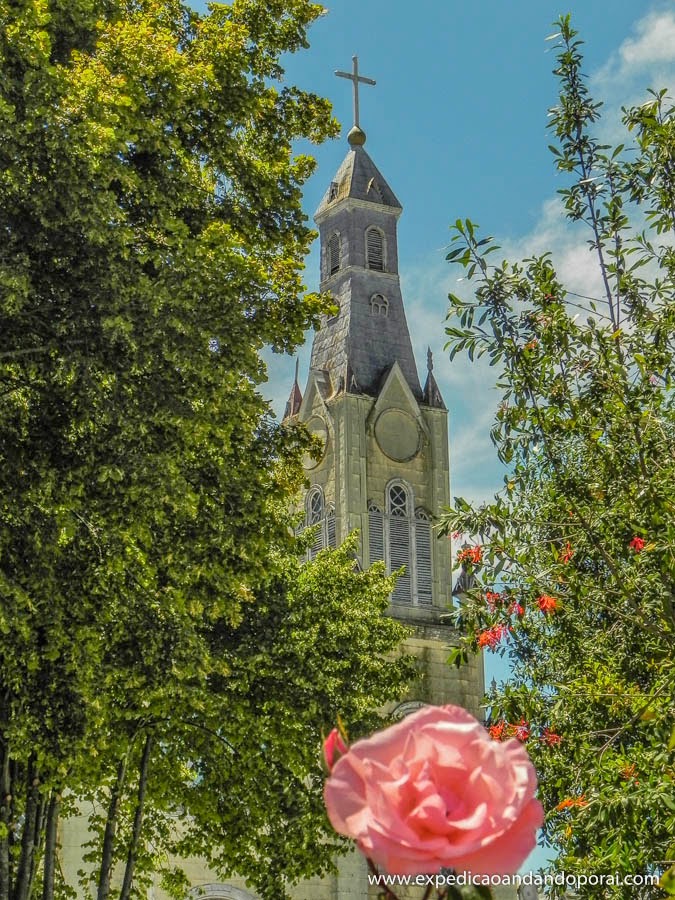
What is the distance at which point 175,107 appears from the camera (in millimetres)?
16031

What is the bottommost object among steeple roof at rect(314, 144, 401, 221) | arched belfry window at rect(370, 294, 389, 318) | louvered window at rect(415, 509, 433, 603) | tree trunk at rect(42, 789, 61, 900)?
tree trunk at rect(42, 789, 61, 900)

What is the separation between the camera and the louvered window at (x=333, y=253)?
56.5 meters

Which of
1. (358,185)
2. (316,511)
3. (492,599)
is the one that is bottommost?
(492,599)

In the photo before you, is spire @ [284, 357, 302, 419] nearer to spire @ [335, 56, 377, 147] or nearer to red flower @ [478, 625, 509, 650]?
spire @ [335, 56, 377, 147]

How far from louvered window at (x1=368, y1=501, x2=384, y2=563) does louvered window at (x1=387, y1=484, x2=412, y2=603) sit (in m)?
0.37

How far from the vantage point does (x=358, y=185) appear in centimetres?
5659

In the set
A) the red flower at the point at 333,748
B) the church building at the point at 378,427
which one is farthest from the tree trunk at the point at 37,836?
the church building at the point at 378,427

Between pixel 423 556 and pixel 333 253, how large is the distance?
14050 mm

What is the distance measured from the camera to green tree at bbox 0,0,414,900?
47.2 ft

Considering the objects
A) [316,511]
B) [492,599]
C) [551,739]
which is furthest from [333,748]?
[316,511]

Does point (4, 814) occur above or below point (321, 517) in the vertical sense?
below

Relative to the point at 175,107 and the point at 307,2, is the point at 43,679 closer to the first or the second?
the point at 175,107

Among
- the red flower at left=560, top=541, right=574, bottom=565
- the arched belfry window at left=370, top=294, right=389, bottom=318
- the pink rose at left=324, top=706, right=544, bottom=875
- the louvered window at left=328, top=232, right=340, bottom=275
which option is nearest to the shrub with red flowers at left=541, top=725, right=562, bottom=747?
the red flower at left=560, top=541, right=574, bottom=565

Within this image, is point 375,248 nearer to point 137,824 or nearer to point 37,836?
point 137,824
